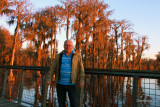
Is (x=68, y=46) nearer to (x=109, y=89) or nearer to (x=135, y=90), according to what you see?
(x=135, y=90)

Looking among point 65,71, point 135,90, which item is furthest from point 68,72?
point 135,90

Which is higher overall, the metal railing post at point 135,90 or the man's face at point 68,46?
the man's face at point 68,46

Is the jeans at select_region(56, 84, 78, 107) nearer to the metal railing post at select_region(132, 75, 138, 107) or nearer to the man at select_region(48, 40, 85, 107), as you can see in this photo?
the man at select_region(48, 40, 85, 107)

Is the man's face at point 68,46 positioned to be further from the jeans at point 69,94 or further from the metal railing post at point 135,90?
the metal railing post at point 135,90

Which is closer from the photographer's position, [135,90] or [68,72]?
[135,90]

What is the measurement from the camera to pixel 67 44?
→ 9.84 ft

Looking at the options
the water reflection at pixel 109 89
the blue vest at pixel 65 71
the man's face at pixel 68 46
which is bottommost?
the water reflection at pixel 109 89

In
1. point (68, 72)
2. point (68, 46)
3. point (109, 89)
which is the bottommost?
point (109, 89)

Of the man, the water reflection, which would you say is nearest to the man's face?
the man

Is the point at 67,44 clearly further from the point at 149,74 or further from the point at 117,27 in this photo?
the point at 117,27

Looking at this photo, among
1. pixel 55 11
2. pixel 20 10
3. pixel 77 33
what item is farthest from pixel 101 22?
pixel 20 10

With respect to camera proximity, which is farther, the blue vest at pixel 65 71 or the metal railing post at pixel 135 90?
the blue vest at pixel 65 71

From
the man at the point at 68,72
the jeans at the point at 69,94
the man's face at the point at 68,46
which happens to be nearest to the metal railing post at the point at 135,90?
the man at the point at 68,72

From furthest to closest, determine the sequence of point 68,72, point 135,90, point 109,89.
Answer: point 109,89 < point 68,72 < point 135,90
